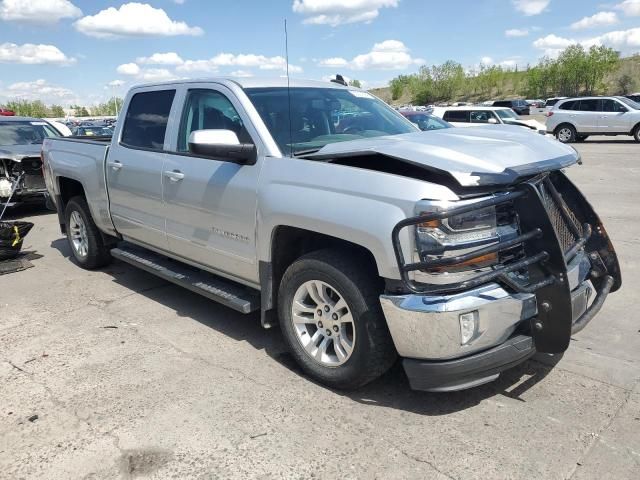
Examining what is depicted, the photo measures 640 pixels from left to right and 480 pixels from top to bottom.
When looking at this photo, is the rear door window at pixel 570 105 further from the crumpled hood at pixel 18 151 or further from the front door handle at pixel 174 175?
the front door handle at pixel 174 175

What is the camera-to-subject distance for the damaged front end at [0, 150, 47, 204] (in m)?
9.33

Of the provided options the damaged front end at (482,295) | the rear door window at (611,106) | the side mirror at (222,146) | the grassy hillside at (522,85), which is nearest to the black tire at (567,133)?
the rear door window at (611,106)

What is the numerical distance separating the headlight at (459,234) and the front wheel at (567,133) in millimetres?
22818

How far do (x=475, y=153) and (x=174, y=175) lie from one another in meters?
2.45

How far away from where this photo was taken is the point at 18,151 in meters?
9.55

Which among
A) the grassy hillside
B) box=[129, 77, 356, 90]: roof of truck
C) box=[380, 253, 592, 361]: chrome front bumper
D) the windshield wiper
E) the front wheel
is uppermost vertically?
the grassy hillside

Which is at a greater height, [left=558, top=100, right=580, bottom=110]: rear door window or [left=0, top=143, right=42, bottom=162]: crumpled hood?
[left=558, top=100, right=580, bottom=110]: rear door window

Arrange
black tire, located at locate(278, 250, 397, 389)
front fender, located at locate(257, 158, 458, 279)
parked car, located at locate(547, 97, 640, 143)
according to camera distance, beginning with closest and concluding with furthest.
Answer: front fender, located at locate(257, 158, 458, 279) → black tire, located at locate(278, 250, 397, 389) → parked car, located at locate(547, 97, 640, 143)

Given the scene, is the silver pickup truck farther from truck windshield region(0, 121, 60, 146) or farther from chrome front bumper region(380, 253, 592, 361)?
truck windshield region(0, 121, 60, 146)

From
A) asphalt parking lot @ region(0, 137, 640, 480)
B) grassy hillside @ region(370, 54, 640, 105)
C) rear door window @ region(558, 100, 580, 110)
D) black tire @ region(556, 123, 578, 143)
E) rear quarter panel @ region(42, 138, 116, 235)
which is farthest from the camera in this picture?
grassy hillside @ region(370, 54, 640, 105)

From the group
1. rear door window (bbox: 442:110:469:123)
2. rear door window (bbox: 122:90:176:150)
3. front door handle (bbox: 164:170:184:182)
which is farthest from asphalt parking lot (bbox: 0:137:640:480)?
rear door window (bbox: 442:110:469:123)

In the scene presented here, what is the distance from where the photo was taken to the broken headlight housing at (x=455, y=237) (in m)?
2.83

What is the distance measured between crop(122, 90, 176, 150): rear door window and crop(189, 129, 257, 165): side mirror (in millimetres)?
1233

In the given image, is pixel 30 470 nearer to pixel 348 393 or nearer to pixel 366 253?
pixel 348 393
